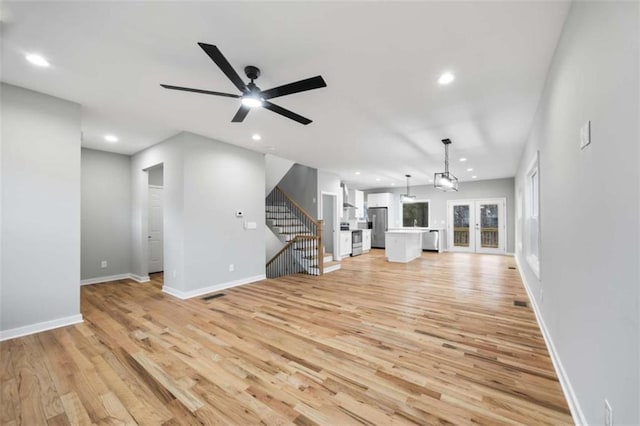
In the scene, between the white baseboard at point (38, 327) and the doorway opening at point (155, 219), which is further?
the doorway opening at point (155, 219)

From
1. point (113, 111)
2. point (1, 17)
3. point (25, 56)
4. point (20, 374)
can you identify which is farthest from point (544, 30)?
point (20, 374)

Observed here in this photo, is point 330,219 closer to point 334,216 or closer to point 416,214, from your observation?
point 334,216

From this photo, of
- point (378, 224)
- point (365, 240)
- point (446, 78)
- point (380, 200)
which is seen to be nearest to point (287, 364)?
point (446, 78)

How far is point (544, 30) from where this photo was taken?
6.55 ft

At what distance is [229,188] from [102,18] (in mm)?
3233

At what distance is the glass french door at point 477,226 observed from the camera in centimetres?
942

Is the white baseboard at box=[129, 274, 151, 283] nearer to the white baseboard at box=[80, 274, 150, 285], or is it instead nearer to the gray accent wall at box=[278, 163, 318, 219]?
the white baseboard at box=[80, 274, 150, 285]

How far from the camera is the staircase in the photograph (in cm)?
622

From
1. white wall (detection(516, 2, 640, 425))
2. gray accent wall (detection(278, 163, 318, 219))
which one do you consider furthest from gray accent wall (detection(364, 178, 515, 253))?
white wall (detection(516, 2, 640, 425))

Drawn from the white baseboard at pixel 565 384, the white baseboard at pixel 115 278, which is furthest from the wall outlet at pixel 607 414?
the white baseboard at pixel 115 278

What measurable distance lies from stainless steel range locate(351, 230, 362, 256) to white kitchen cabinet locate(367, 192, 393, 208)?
7.10ft

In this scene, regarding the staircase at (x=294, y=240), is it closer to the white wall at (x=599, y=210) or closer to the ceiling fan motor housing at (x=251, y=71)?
the ceiling fan motor housing at (x=251, y=71)

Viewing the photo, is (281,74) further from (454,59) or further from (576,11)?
(576,11)

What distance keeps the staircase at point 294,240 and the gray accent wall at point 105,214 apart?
3.28 metres
